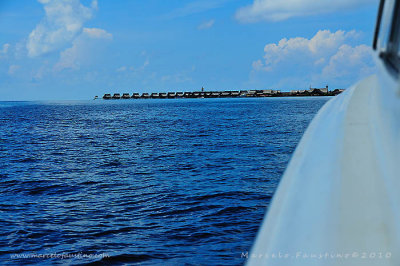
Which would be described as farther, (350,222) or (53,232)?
(53,232)

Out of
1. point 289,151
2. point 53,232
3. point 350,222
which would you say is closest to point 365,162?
point 350,222

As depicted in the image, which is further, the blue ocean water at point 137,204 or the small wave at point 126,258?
the blue ocean water at point 137,204

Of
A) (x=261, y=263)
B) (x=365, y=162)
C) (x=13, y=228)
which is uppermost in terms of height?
(x=365, y=162)

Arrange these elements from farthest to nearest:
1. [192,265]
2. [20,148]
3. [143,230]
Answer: [20,148]
[143,230]
[192,265]

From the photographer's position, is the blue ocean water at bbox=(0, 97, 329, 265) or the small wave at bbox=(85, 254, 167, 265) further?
the blue ocean water at bbox=(0, 97, 329, 265)

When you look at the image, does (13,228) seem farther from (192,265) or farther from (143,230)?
(192,265)

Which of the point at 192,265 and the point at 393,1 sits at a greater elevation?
the point at 393,1

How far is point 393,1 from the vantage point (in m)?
2.54

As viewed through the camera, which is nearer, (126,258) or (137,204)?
(126,258)

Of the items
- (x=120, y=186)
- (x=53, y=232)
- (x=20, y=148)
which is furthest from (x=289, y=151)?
(x=20, y=148)

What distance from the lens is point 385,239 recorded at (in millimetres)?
1688

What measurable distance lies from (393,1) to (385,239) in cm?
150

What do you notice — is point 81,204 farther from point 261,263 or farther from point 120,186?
point 261,263

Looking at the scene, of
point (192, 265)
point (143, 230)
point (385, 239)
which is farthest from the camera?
point (143, 230)
